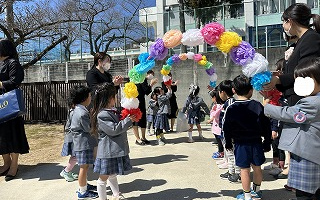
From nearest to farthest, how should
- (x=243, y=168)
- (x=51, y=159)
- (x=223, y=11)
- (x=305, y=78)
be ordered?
1. (x=305, y=78)
2. (x=243, y=168)
3. (x=51, y=159)
4. (x=223, y=11)

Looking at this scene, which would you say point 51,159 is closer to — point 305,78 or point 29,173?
point 29,173

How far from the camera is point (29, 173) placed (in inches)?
215

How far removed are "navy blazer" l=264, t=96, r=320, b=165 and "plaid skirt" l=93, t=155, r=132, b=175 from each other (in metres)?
1.90

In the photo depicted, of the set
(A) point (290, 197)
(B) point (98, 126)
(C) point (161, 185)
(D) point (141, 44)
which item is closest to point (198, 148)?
(C) point (161, 185)

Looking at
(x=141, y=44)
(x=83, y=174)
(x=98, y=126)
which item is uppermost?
(x=141, y=44)

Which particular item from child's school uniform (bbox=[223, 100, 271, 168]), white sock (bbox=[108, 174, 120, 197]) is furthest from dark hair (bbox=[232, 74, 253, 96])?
white sock (bbox=[108, 174, 120, 197])

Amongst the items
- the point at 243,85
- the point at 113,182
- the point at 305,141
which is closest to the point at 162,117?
the point at 113,182

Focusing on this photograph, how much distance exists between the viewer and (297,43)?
9.96 feet

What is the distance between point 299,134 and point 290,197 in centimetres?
147

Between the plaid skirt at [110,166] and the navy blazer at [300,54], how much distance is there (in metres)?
2.03

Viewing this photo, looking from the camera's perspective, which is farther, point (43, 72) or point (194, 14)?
point (43, 72)

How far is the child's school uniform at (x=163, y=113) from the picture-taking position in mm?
7461

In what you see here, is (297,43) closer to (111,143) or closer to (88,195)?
(111,143)

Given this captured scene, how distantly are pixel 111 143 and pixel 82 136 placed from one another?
0.73 m
